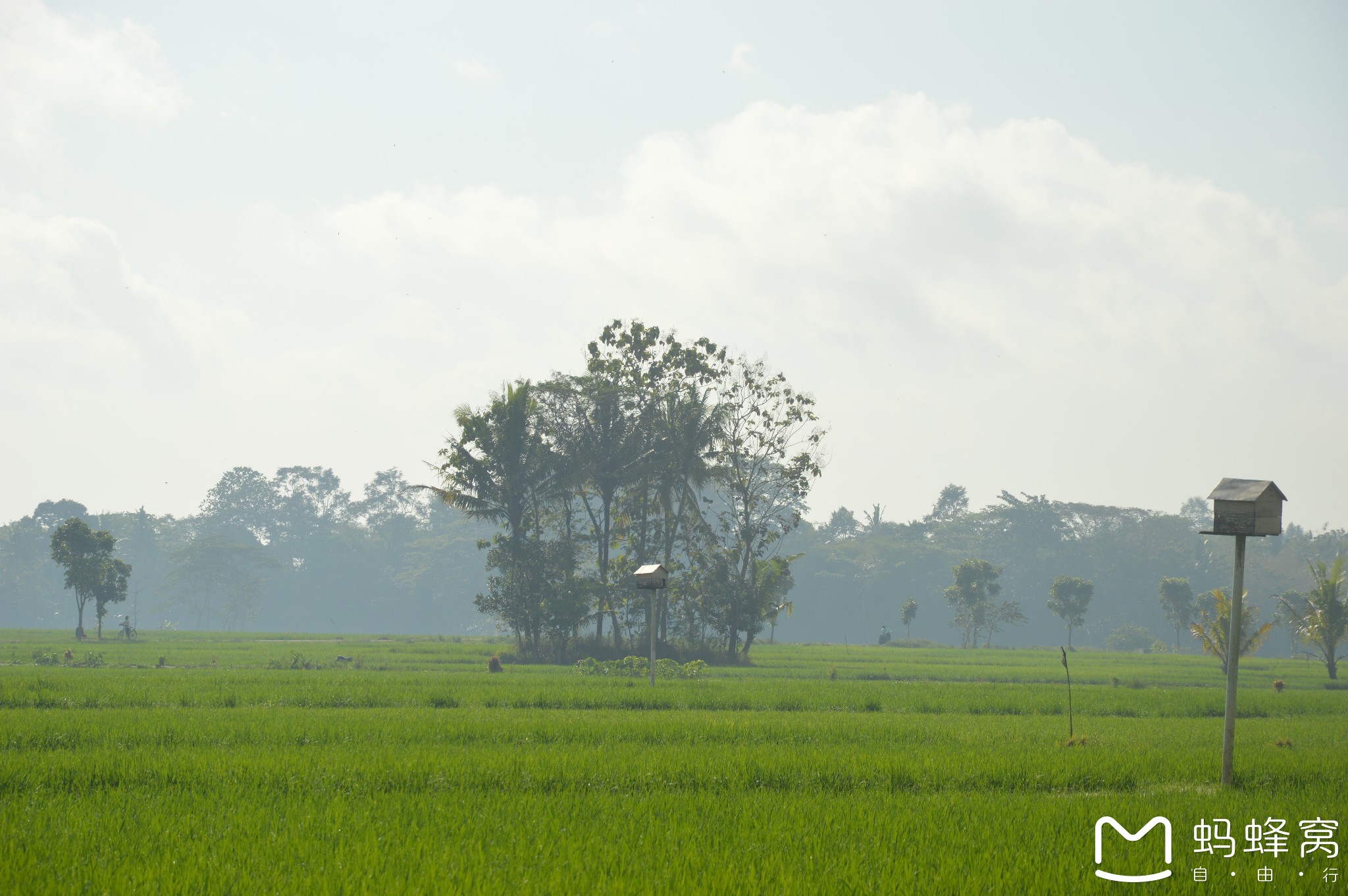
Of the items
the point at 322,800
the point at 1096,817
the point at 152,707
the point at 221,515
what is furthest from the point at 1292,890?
the point at 221,515

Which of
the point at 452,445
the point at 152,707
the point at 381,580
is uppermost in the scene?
the point at 452,445

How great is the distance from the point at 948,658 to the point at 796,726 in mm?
33971

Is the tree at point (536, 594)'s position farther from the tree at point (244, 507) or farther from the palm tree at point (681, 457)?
the tree at point (244, 507)

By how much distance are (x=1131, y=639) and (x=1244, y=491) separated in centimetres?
8104

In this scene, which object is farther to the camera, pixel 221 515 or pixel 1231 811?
pixel 221 515

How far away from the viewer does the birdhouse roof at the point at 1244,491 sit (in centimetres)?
1027

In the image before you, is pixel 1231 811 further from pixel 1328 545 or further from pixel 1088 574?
pixel 1328 545

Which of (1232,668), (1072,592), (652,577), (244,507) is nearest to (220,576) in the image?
(244,507)

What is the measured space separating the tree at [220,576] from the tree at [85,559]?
45455mm

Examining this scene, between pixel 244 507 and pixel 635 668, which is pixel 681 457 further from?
pixel 244 507

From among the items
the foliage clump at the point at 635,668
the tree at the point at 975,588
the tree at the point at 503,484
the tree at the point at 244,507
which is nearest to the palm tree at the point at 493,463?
the tree at the point at 503,484

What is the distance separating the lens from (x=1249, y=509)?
10180mm

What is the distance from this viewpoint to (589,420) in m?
41.3

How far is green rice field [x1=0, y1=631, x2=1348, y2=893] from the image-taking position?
6.31 meters
